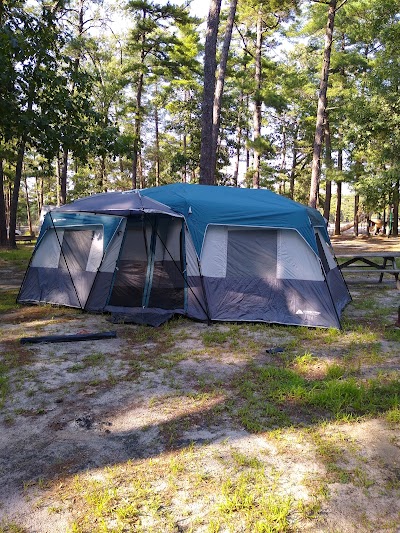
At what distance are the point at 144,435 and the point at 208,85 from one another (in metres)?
8.55

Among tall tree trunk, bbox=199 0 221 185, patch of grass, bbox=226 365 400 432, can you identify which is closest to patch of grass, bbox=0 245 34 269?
tall tree trunk, bbox=199 0 221 185

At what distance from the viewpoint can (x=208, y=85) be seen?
9.43 m

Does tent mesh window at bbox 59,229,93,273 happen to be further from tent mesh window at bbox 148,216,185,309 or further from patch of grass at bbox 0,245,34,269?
patch of grass at bbox 0,245,34,269

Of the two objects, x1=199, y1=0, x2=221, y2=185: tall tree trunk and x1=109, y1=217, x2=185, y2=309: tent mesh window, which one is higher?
x1=199, y1=0, x2=221, y2=185: tall tree trunk

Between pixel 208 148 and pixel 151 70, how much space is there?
1209cm

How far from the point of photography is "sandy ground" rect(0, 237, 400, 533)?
232 cm

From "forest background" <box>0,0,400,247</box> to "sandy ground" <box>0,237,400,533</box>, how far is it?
4.32m

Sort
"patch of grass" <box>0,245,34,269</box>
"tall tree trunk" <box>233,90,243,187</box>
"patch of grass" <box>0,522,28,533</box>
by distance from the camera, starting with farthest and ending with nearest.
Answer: "tall tree trunk" <box>233,90,243,187</box> < "patch of grass" <box>0,245,34,269</box> < "patch of grass" <box>0,522,28,533</box>

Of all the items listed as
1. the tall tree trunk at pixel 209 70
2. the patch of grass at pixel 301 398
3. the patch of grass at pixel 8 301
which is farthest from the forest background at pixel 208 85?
the patch of grass at pixel 301 398

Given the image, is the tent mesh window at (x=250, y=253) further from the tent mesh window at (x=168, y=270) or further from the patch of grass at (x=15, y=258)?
the patch of grass at (x=15, y=258)

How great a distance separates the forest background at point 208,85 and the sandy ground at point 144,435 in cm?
432

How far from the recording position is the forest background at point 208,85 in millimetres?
6836

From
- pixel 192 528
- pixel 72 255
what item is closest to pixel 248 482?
pixel 192 528

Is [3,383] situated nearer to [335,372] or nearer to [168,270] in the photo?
[168,270]
